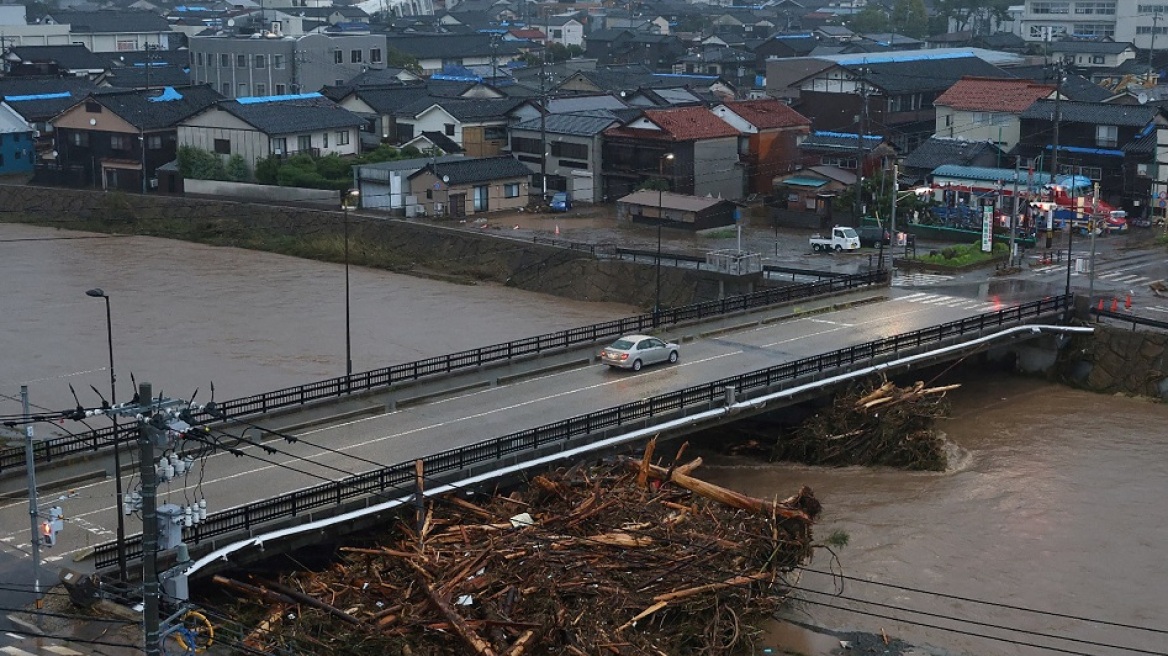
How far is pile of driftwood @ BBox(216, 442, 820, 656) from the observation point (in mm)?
18312

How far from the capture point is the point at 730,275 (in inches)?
1625

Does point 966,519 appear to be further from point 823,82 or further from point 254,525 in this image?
point 823,82

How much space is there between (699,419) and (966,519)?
15.7ft

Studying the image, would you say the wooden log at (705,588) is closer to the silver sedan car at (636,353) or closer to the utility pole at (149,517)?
the utility pole at (149,517)

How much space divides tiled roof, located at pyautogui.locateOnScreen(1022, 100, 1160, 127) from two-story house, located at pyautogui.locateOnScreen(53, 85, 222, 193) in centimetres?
3188

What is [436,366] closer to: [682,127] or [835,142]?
[682,127]

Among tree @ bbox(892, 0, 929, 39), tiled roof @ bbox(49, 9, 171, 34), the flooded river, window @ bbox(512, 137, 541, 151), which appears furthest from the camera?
tree @ bbox(892, 0, 929, 39)

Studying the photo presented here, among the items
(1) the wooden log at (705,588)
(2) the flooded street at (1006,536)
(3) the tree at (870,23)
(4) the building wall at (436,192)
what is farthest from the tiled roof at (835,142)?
(3) the tree at (870,23)

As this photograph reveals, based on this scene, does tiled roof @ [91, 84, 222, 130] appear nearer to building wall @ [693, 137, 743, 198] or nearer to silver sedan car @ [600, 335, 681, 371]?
building wall @ [693, 137, 743, 198]

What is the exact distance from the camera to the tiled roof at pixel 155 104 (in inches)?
2346

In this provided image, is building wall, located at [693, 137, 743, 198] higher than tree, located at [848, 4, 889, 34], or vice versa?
tree, located at [848, 4, 889, 34]

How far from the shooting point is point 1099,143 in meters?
51.6

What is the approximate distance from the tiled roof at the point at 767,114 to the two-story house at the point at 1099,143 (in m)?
9.20

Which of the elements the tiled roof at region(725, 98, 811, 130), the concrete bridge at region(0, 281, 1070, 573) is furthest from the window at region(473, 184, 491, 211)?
the concrete bridge at region(0, 281, 1070, 573)
